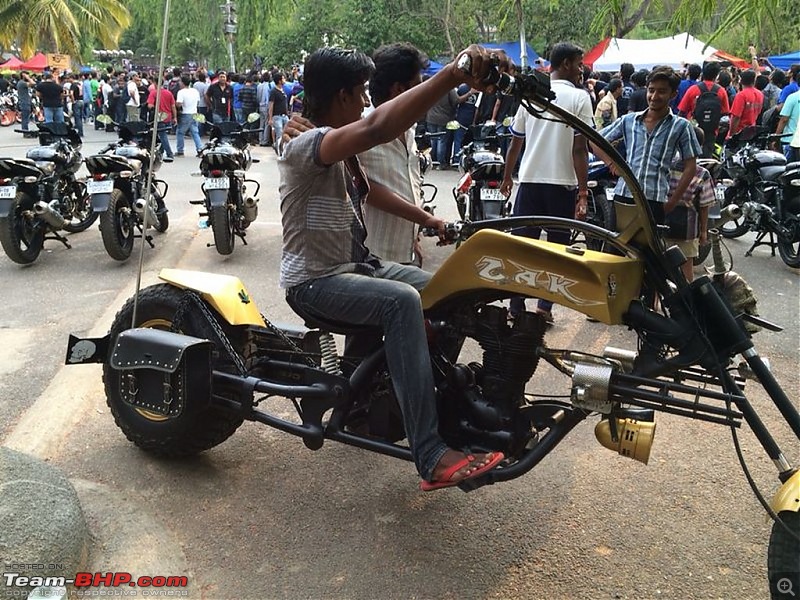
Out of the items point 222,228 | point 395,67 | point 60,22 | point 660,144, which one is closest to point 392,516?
point 395,67

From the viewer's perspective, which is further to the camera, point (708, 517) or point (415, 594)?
point (708, 517)

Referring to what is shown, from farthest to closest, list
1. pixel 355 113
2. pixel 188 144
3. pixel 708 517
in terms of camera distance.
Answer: pixel 188 144 < pixel 708 517 < pixel 355 113

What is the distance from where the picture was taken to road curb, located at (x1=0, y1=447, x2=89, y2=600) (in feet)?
8.06

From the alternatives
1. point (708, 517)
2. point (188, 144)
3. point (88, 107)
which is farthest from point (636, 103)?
point (88, 107)

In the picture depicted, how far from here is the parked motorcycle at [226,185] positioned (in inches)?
283

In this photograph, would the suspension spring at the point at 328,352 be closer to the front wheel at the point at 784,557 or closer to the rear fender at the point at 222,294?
the rear fender at the point at 222,294

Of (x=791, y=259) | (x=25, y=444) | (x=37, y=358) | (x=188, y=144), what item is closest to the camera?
(x=25, y=444)

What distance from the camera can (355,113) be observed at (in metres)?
2.88

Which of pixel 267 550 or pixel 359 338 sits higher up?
pixel 359 338

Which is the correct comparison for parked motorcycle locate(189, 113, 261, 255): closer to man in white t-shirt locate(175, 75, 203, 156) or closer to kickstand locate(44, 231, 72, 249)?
kickstand locate(44, 231, 72, 249)

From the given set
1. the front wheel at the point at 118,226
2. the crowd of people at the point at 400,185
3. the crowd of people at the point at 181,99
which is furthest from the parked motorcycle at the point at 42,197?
the crowd of people at the point at 181,99

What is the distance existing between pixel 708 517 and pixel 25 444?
11.1ft

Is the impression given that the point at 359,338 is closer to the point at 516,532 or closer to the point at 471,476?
the point at 471,476

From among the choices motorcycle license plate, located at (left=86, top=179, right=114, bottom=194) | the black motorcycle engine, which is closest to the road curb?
the black motorcycle engine
